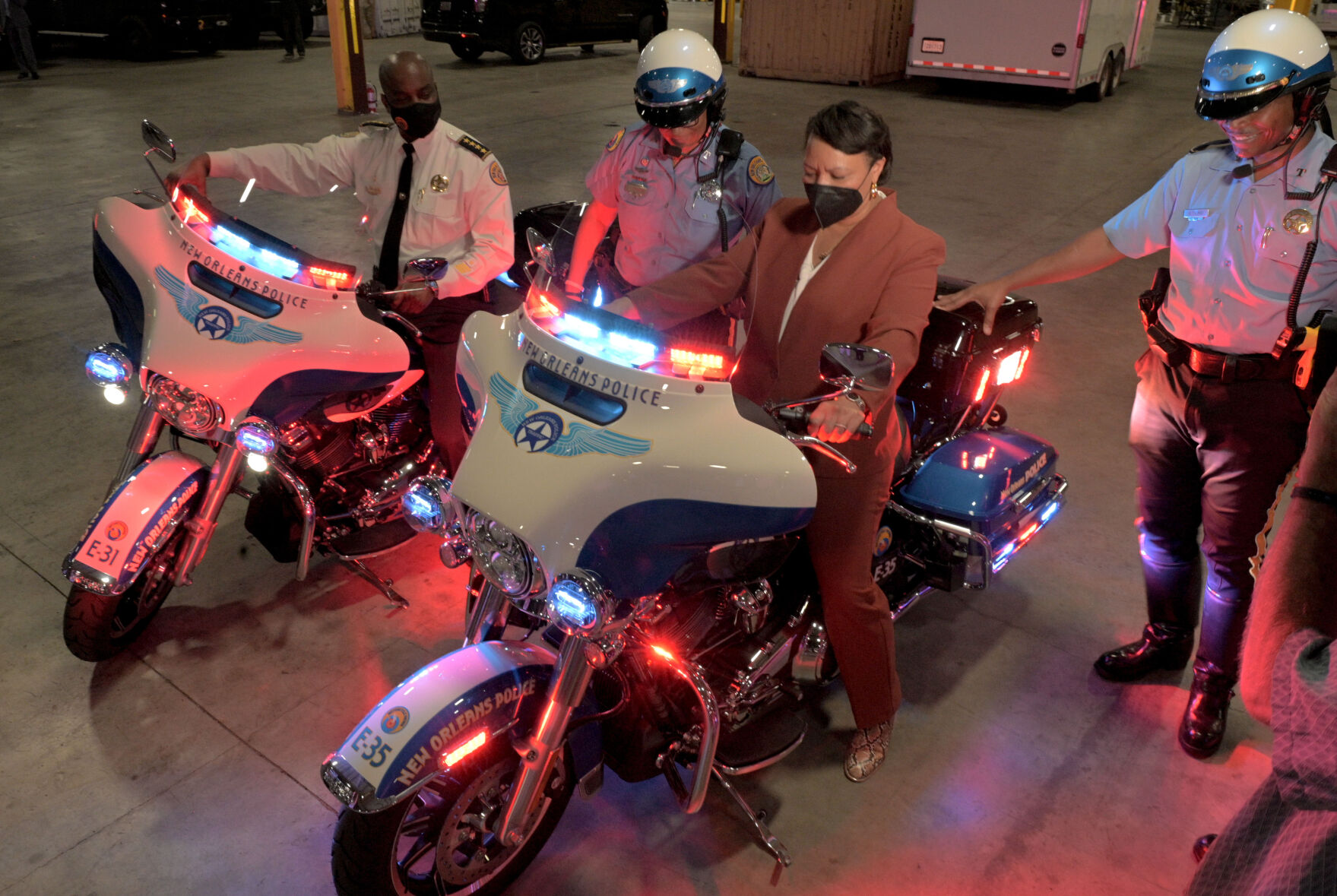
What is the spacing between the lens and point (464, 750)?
2133mm

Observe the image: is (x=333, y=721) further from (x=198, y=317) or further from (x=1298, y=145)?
(x=1298, y=145)

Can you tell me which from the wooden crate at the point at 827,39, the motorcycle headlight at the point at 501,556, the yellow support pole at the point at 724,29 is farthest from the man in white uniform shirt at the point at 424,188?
the yellow support pole at the point at 724,29

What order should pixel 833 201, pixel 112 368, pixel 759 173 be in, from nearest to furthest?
pixel 833 201, pixel 112 368, pixel 759 173

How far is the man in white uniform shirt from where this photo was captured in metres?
3.40

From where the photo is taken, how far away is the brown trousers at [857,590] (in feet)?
8.29

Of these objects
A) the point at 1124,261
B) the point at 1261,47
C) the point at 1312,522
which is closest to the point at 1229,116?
the point at 1261,47

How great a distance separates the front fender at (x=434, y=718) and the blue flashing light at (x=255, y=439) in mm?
1027

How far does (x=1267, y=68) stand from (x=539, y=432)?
2019 mm

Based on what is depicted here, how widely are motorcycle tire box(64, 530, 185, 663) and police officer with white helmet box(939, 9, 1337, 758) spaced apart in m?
2.59

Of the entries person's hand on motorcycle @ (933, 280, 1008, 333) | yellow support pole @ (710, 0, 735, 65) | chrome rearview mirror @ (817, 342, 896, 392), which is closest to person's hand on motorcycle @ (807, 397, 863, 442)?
chrome rearview mirror @ (817, 342, 896, 392)

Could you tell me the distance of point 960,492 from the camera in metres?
3.01

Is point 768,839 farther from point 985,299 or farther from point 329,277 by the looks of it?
point 329,277

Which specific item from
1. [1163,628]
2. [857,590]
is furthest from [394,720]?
[1163,628]

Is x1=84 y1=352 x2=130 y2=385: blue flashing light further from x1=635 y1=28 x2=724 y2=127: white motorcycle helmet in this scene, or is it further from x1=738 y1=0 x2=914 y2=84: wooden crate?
x1=738 y1=0 x2=914 y2=84: wooden crate
